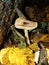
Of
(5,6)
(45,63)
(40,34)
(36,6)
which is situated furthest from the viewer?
(36,6)

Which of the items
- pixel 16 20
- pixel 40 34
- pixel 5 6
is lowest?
pixel 40 34

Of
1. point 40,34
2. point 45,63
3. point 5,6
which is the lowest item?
point 45,63

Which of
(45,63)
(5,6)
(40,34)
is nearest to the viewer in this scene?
(45,63)

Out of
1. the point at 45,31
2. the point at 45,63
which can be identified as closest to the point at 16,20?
the point at 45,31

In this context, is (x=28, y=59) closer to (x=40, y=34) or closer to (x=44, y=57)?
(x=44, y=57)

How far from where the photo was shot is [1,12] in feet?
13.1

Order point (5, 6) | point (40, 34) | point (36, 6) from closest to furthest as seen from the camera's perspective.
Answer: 1. point (5, 6)
2. point (40, 34)
3. point (36, 6)

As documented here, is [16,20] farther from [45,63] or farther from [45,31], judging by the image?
[45,63]

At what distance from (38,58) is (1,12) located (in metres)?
1.07

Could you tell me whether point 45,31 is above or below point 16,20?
below

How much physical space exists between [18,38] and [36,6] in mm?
1035

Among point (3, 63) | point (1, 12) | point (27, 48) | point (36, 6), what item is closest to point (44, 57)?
point (27, 48)

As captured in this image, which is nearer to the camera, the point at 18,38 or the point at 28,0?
the point at 18,38

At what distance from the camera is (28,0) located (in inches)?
195
